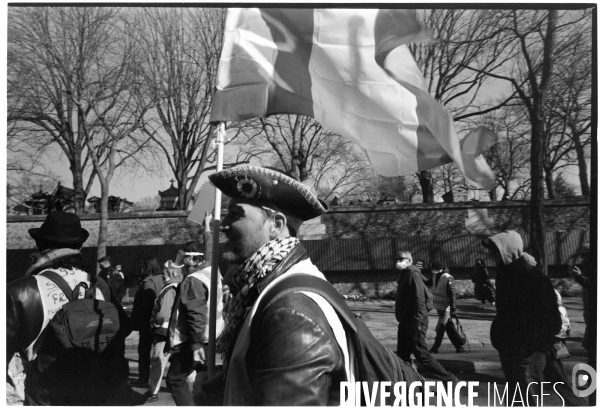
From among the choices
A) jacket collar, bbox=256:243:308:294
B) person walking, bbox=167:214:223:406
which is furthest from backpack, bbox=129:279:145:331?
jacket collar, bbox=256:243:308:294

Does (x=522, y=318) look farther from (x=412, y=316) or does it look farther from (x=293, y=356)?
(x=293, y=356)

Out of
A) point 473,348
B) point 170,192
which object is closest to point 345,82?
point 473,348

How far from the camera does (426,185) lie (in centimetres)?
1434

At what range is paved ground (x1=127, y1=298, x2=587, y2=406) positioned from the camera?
15.1 ft

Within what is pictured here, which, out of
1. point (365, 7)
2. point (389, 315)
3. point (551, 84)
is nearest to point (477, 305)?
point (389, 315)

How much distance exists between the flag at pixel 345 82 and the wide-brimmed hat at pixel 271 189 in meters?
1.02

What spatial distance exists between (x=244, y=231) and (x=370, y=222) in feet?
45.7

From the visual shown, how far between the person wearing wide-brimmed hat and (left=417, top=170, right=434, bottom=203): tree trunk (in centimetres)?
1021

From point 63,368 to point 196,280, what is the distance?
5.83 feet

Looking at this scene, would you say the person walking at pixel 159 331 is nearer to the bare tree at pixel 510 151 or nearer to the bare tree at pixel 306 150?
Result: the bare tree at pixel 306 150

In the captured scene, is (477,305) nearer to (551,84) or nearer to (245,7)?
(551,84)

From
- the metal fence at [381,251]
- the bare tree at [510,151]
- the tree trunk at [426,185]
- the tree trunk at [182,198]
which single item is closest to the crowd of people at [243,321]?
the bare tree at [510,151]

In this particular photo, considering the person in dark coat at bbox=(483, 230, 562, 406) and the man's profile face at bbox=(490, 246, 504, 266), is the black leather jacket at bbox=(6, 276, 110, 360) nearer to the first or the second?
the person in dark coat at bbox=(483, 230, 562, 406)

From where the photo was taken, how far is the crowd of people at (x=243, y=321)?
1.71 metres
